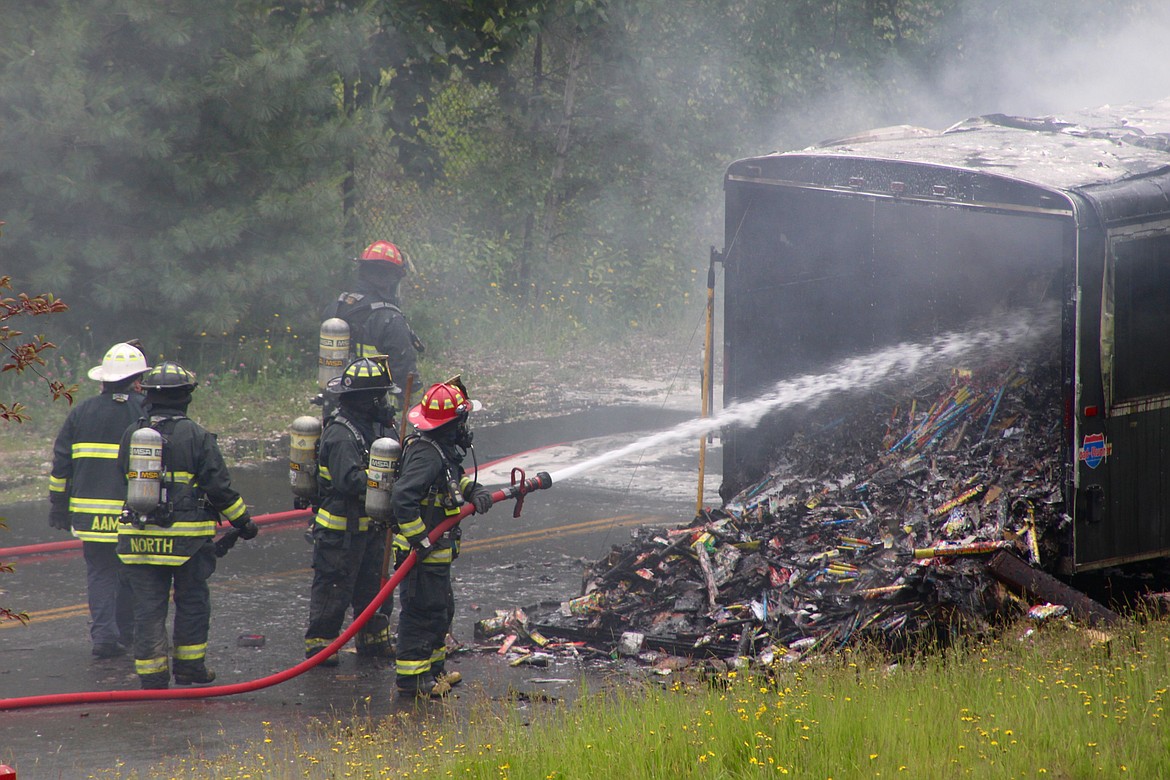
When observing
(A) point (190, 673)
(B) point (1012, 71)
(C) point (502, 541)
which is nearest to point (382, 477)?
(A) point (190, 673)

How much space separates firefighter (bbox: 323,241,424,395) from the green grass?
2899mm

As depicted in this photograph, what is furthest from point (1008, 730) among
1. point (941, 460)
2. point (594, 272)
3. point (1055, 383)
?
point (594, 272)

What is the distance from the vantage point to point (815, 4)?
19.4 metres

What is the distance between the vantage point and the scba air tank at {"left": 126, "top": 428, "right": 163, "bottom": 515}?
6.32 meters

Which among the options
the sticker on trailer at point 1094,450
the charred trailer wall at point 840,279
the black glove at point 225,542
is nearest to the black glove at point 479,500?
the black glove at point 225,542

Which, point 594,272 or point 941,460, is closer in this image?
point 941,460

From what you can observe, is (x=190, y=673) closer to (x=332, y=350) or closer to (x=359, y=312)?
(x=332, y=350)

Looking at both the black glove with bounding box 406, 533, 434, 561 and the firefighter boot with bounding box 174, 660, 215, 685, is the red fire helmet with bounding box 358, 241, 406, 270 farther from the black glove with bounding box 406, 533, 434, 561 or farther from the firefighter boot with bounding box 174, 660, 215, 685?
the firefighter boot with bounding box 174, 660, 215, 685

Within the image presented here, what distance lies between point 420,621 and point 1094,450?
358 centimetres

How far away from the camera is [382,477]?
644cm

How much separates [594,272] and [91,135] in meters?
9.09

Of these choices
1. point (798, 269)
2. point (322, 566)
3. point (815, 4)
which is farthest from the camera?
point (815, 4)

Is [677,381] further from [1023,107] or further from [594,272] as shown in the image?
[1023,107]

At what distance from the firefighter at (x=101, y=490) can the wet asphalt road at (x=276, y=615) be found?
0.88ft
